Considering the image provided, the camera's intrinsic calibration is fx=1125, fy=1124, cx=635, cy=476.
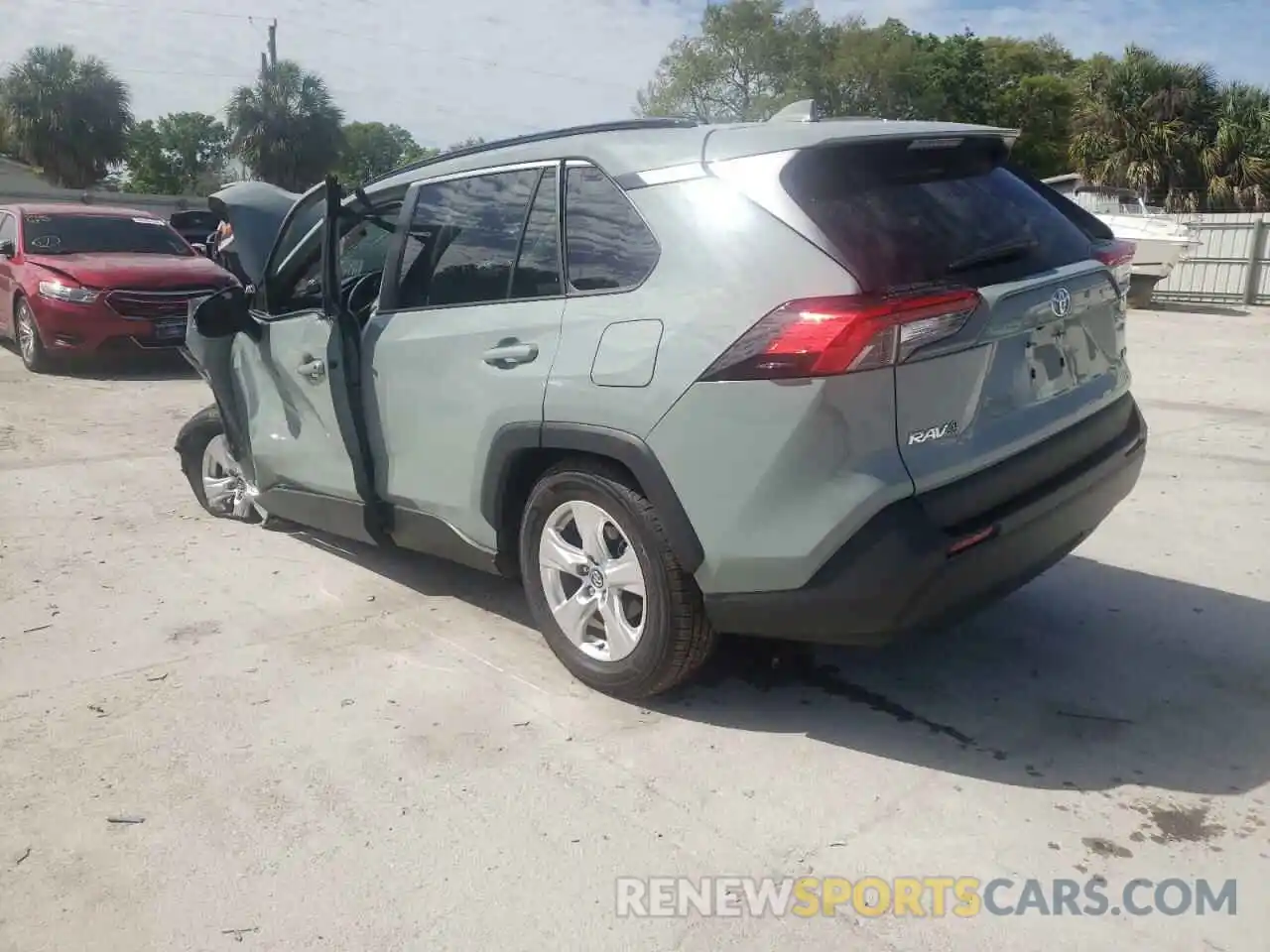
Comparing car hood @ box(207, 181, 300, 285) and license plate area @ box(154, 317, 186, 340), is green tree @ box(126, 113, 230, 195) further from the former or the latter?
car hood @ box(207, 181, 300, 285)

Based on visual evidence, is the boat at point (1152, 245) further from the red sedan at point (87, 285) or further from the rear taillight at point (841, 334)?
the rear taillight at point (841, 334)

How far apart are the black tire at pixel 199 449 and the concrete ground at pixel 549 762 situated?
82 cm

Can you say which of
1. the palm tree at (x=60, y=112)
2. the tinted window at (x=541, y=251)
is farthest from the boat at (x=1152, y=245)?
the palm tree at (x=60, y=112)

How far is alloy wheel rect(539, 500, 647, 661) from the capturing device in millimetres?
3576

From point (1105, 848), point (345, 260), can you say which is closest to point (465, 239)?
point (345, 260)

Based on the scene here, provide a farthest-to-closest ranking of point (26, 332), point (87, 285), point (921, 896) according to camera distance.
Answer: point (26, 332), point (87, 285), point (921, 896)

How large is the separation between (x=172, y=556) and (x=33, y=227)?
8009mm

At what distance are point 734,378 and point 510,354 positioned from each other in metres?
0.98

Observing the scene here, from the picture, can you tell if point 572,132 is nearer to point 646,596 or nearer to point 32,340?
point 646,596

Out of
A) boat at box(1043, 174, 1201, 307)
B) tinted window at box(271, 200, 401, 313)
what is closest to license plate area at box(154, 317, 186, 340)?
Result: tinted window at box(271, 200, 401, 313)

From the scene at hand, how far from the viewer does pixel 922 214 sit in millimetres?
3285

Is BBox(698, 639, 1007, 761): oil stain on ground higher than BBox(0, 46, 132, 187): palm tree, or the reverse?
BBox(0, 46, 132, 187): palm tree

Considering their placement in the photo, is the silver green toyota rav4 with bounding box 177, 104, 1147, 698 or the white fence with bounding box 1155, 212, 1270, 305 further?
the white fence with bounding box 1155, 212, 1270, 305

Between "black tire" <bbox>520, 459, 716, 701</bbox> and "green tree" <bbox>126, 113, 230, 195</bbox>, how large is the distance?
66.6 metres
